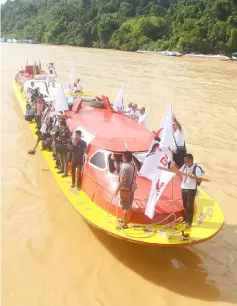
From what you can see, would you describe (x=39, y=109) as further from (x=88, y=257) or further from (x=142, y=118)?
(x=88, y=257)

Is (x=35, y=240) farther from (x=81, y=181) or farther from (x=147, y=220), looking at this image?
(x=147, y=220)

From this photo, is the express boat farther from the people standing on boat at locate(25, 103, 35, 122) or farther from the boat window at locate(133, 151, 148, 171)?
the people standing on boat at locate(25, 103, 35, 122)

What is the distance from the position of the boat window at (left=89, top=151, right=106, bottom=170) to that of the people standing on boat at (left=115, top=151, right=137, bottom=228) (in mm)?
1356

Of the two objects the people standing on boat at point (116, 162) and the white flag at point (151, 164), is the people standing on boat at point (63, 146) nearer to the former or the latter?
the people standing on boat at point (116, 162)

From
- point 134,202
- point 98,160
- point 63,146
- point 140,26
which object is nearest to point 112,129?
point 63,146

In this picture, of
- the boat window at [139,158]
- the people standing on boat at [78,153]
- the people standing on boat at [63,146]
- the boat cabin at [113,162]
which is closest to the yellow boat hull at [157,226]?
the boat cabin at [113,162]

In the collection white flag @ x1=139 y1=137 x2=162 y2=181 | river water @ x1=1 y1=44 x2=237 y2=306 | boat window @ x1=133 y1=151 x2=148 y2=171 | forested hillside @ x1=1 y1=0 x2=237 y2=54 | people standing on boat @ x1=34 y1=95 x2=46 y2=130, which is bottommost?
river water @ x1=1 y1=44 x2=237 y2=306

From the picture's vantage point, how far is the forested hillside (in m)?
54.4

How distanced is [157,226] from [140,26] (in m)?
66.4

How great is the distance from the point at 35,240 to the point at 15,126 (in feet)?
28.0

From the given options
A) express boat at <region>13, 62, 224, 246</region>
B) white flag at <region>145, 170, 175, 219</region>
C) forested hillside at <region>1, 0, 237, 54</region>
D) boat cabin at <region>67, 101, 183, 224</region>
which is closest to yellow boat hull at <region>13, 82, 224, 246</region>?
express boat at <region>13, 62, 224, 246</region>

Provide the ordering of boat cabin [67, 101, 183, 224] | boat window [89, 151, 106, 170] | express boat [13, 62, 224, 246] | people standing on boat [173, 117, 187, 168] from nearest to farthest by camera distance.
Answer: express boat [13, 62, 224, 246] → boat cabin [67, 101, 183, 224] → boat window [89, 151, 106, 170] → people standing on boat [173, 117, 187, 168]

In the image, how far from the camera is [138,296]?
Answer: 6.21 metres

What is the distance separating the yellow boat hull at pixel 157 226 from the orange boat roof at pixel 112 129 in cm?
124
